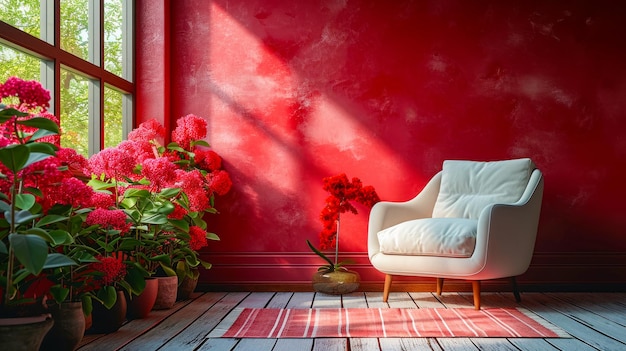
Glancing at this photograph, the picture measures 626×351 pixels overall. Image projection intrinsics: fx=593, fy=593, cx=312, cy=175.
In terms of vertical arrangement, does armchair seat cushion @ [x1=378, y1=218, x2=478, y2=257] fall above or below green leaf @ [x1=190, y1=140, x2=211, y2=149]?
below

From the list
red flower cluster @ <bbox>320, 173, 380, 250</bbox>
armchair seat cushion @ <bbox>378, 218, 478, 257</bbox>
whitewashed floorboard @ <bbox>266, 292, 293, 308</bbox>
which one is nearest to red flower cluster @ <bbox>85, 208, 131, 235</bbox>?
whitewashed floorboard @ <bbox>266, 292, 293, 308</bbox>

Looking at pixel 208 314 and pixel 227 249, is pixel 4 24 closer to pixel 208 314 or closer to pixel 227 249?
pixel 208 314

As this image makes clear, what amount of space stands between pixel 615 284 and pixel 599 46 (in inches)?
61.4

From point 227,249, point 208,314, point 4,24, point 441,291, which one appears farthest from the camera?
point 227,249

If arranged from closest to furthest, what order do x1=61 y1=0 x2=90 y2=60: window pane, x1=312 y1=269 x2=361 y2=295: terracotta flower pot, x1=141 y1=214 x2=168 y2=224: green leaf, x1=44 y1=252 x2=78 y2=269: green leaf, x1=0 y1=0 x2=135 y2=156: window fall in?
x1=44 y1=252 x2=78 y2=269: green leaf
x1=0 y1=0 x2=135 y2=156: window
x1=141 y1=214 x2=168 y2=224: green leaf
x1=61 y1=0 x2=90 y2=60: window pane
x1=312 y1=269 x2=361 y2=295: terracotta flower pot

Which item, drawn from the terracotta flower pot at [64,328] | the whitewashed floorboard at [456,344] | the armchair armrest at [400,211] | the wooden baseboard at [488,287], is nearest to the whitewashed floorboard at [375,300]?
the wooden baseboard at [488,287]

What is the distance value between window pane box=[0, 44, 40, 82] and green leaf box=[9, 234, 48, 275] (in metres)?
1.12

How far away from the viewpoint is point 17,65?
2.52 metres

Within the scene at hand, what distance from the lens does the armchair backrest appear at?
3.48m

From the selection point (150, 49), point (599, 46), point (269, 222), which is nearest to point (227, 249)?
point (269, 222)

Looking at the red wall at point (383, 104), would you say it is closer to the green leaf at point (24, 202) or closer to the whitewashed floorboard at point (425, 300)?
the whitewashed floorboard at point (425, 300)

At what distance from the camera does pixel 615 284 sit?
3.84 metres

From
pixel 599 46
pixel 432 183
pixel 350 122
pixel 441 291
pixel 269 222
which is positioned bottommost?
pixel 441 291

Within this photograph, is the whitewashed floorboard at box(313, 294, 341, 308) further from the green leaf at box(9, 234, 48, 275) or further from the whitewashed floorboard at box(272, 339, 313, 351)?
the green leaf at box(9, 234, 48, 275)
